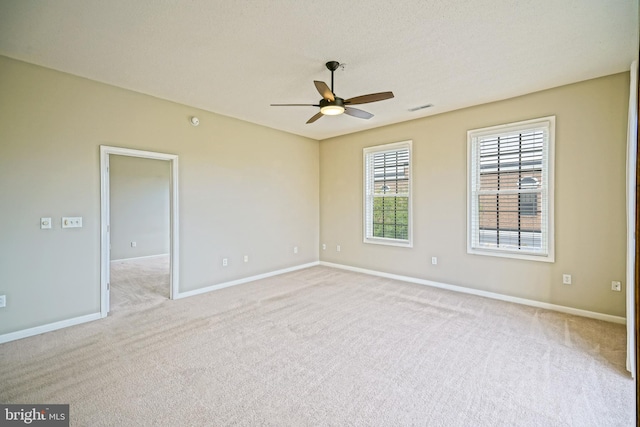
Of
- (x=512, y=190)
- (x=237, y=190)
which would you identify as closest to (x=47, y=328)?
(x=237, y=190)

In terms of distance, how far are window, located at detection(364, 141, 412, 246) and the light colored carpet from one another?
5.84ft

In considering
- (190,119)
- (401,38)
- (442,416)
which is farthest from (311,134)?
(442,416)

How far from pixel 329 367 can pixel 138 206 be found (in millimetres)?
7172

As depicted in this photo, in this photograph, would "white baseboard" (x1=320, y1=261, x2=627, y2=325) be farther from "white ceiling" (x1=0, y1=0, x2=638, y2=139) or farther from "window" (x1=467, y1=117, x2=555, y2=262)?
"white ceiling" (x1=0, y1=0, x2=638, y2=139)

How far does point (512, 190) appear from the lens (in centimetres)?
400

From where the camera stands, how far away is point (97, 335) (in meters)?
3.03

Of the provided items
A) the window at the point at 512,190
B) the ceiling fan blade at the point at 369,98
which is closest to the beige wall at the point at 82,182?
the ceiling fan blade at the point at 369,98

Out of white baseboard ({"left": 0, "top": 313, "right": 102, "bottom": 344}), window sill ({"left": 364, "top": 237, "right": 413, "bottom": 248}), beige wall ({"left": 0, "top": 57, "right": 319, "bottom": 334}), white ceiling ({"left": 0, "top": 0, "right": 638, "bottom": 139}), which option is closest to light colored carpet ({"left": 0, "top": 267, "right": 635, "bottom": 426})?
white baseboard ({"left": 0, "top": 313, "right": 102, "bottom": 344})

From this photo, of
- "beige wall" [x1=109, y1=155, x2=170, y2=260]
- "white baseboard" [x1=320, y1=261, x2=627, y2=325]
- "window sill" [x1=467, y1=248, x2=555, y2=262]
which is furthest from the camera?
"beige wall" [x1=109, y1=155, x2=170, y2=260]

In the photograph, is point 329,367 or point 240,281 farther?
point 240,281

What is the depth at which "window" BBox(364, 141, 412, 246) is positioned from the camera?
5176 millimetres

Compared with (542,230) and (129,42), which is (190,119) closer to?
(129,42)

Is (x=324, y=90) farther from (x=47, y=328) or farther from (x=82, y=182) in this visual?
(x=47, y=328)

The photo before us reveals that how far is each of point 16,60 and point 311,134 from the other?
14.0ft
